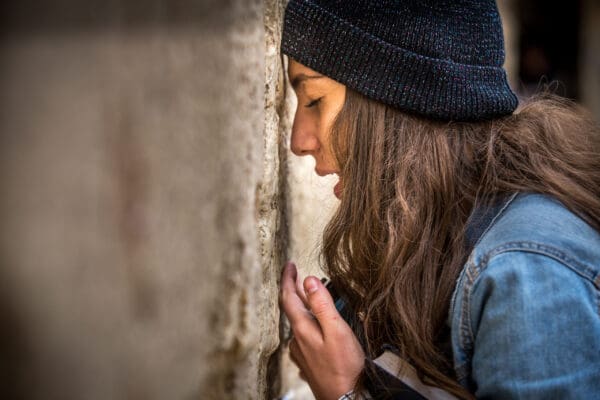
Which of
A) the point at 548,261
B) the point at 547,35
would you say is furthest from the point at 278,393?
the point at 547,35

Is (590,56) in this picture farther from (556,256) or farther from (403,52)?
(556,256)

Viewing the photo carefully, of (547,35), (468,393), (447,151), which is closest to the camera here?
(468,393)

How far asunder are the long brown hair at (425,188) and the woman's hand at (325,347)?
0.18 feet

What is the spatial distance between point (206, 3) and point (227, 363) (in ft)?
2.38

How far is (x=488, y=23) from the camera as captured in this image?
1245 millimetres

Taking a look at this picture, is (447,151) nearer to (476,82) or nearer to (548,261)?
(476,82)

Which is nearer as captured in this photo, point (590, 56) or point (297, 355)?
point (297, 355)

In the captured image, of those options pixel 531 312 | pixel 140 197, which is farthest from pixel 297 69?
pixel 531 312

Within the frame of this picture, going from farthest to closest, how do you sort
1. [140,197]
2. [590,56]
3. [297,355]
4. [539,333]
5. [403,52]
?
[590,56]
[297,355]
[403,52]
[140,197]
[539,333]

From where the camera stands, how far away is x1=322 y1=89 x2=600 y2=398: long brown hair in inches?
44.6

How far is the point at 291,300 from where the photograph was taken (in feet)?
4.30

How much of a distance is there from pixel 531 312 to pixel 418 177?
37 cm

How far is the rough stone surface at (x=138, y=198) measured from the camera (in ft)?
2.69

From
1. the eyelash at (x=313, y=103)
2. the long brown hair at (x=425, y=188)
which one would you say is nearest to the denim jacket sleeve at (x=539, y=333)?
the long brown hair at (x=425, y=188)
